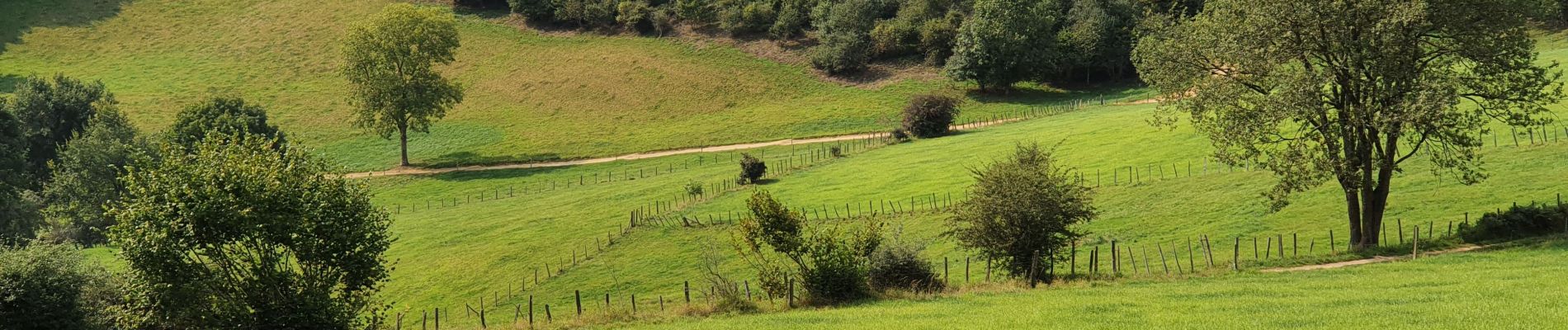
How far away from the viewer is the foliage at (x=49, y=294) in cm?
3431

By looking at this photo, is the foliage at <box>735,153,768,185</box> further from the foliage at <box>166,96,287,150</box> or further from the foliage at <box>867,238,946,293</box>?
the foliage at <box>166,96,287,150</box>

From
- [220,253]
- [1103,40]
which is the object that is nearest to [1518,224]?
[220,253]

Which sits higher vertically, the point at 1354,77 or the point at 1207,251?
the point at 1354,77

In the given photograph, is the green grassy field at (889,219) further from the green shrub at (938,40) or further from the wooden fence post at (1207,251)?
the green shrub at (938,40)

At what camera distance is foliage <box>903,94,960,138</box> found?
9044cm

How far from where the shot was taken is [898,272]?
36.7 meters

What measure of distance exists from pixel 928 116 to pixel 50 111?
83.7 meters

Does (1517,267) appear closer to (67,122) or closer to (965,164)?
(965,164)

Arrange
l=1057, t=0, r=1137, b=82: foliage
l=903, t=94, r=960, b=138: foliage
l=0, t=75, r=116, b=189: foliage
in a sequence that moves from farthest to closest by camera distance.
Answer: l=1057, t=0, r=1137, b=82: foliage, l=0, t=75, r=116, b=189: foliage, l=903, t=94, r=960, b=138: foliage

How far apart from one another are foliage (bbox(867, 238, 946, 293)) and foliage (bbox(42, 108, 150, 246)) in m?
69.0

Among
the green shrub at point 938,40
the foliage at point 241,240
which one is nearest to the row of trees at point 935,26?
the green shrub at point 938,40

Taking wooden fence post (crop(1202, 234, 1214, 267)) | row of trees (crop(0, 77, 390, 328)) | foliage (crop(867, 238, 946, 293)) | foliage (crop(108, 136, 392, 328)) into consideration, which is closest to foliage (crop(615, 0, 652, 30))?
wooden fence post (crop(1202, 234, 1214, 267))

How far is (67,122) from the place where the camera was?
109812 mm

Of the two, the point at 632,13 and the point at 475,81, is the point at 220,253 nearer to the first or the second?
the point at 475,81
